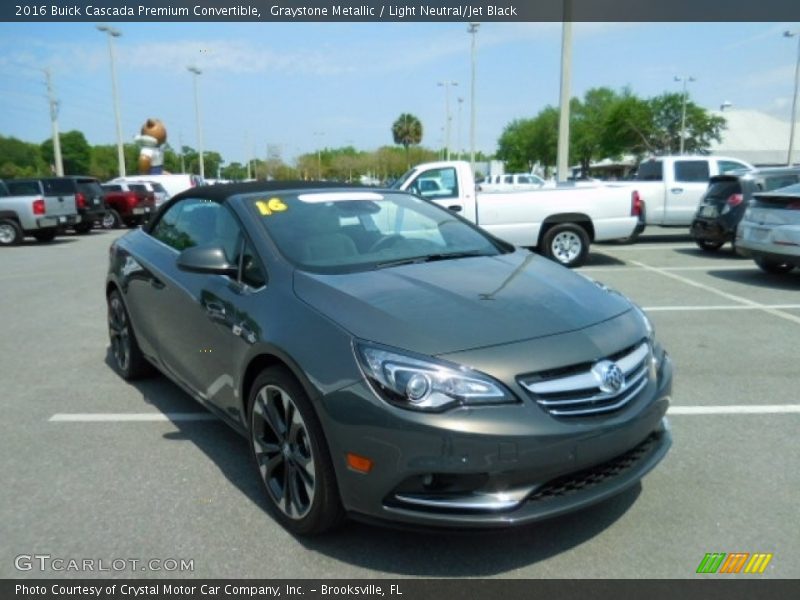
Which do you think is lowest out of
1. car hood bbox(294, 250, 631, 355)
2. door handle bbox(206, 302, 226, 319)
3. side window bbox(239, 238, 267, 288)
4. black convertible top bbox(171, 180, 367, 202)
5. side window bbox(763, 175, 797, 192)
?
door handle bbox(206, 302, 226, 319)

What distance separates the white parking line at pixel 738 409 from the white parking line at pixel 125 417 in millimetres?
3170

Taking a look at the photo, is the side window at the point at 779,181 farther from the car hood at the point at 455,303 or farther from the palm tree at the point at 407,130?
the palm tree at the point at 407,130

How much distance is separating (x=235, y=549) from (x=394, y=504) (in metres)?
0.85

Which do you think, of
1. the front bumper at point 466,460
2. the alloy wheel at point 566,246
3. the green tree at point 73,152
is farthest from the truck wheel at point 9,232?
the green tree at point 73,152

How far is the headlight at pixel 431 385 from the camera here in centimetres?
238

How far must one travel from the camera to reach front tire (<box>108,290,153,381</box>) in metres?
→ 4.98

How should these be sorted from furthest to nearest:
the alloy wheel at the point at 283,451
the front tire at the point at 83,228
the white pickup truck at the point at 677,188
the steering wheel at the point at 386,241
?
the front tire at the point at 83,228 < the white pickup truck at the point at 677,188 < the steering wheel at the point at 386,241 < the alloy wheel at the point at 283,451

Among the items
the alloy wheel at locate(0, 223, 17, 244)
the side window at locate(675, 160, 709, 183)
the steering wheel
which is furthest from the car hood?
the alloy wheel at locate(0, 223, 17, 244)

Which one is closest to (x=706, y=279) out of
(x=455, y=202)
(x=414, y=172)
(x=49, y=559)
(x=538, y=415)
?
(x=455, y=202)

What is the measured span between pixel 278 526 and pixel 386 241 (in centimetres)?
169

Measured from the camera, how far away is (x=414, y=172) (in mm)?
11992

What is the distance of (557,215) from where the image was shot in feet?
37.5

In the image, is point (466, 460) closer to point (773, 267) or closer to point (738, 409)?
point (738, 409)

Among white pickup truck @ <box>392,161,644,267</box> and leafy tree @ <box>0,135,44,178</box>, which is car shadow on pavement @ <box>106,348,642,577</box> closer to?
white pickup truck @ <box>392,161,644,267</box>
